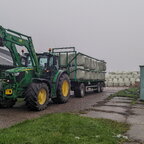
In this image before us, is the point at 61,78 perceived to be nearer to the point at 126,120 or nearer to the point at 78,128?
the point at 126,120

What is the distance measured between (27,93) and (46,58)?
2.83 meters

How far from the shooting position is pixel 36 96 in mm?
8430

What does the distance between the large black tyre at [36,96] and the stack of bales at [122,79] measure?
861 inches

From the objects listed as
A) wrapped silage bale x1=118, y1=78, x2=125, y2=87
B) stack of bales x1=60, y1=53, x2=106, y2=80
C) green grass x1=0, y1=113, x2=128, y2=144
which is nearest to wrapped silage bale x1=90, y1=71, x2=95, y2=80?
stack of bales x1=60, y1=53, x2=106, y2=80

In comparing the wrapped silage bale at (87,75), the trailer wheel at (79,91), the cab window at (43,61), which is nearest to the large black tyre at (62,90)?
the cab window at (43,61)

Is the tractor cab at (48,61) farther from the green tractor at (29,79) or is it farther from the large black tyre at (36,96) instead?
the large black tyre at (36,96)

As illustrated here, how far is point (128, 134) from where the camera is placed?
5809mm

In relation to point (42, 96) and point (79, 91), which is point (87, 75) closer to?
point (79, 91)

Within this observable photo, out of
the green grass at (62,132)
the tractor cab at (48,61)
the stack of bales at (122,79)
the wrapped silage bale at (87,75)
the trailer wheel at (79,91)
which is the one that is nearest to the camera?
the green grass at (62,132)

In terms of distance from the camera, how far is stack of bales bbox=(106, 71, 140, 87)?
29.4 meters

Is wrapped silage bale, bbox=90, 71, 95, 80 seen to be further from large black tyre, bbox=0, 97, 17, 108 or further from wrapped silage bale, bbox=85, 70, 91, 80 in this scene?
large black tyre, bbox=0, 97, 17, 108

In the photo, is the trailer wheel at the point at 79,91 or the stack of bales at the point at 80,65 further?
the trailer wheel at the point at 79,91

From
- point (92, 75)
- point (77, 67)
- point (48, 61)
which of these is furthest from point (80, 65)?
point (48, 61)

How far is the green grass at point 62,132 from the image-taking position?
4.69 metres
